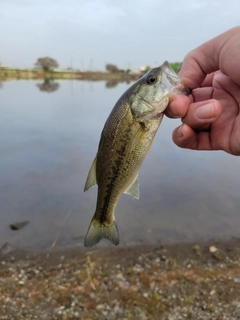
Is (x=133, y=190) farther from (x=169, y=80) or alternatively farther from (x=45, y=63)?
(x=45, y=63)

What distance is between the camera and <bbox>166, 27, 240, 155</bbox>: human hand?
2973 mm

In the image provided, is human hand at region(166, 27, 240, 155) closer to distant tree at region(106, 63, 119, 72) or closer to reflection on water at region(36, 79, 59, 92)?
reflection on water at region(36, 79, 59, 92)

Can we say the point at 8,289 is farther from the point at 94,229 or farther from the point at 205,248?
the point at 205,248

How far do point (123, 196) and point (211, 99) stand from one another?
25.7ft

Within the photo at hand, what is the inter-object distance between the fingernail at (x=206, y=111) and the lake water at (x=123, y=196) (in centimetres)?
588

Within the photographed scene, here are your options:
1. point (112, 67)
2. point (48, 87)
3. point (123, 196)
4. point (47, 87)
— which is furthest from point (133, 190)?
point (112, 67)

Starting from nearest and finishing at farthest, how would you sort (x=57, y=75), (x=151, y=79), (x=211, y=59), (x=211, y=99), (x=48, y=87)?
1. (x=151, y=79)
2. (x=211, y=99)
3. (x=211, y=59)
4. (x=48, y=87)
5. (x=57, y=75)

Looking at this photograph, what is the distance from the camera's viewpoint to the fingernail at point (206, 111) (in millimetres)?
2946

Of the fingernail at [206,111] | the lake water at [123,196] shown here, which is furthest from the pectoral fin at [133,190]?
the lake water at [123,196]

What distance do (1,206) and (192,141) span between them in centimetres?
798

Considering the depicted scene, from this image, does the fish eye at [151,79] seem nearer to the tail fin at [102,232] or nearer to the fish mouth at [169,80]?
the fish mouth at [169,80]

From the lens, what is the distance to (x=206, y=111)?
2947 millimetres

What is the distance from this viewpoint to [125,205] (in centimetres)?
1012

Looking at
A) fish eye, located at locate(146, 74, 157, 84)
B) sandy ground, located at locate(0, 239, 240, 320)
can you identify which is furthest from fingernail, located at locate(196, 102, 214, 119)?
sandy ground, located at locate(0, 239, 240, 320)
